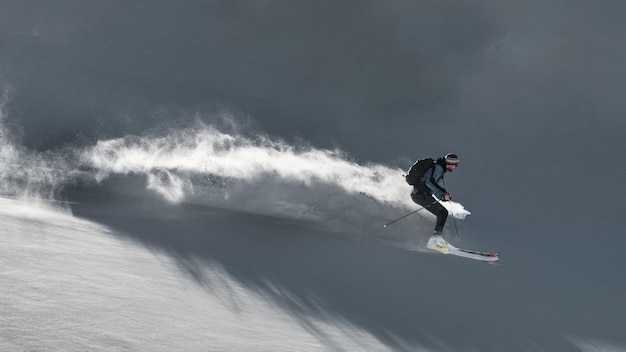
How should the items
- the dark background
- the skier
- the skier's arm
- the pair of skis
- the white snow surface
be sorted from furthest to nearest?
the dark background, the skier's arm, the skier, the pair of skis, the white snow surface

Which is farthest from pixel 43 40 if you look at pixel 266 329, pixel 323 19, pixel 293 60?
pixel 266 329

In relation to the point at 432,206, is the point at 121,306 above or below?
below

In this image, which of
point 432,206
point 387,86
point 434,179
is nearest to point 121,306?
point 434,179

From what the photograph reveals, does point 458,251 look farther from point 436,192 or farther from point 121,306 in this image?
point 121,306

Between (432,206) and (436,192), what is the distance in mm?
403

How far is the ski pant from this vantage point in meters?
10.6

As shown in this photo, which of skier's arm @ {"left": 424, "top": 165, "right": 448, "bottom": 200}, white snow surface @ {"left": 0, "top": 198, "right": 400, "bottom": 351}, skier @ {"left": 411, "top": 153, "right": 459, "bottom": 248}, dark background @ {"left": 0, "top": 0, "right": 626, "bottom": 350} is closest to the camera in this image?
white snow surface @ {"left": 0, "top": 198, "right": 400, "bottom": 351}

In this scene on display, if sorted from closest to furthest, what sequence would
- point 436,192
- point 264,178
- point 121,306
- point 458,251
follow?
1. point 121,306
2. point 458,251
3. point 436,192
4. point 264,178

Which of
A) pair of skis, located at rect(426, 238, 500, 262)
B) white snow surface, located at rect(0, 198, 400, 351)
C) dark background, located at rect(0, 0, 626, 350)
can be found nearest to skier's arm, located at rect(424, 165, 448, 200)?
pair of skis, located at rect(426, 238, 500, 262)

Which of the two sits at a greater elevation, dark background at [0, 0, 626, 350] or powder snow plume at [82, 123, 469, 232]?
dark background at [0, 0, 626, 350]

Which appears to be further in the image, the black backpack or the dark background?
the dark background

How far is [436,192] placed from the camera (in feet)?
34.6

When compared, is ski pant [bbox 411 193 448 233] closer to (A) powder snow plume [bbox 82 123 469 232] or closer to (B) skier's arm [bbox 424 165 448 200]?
(B) skier's arm [bbox 424 165 448 200]

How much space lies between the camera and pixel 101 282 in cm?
527
